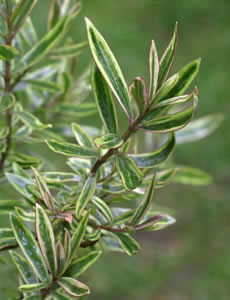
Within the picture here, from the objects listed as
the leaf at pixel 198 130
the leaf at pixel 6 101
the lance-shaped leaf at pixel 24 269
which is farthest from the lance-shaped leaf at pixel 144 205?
the leaf at pixel 198 130

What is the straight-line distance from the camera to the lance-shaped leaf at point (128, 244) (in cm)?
76

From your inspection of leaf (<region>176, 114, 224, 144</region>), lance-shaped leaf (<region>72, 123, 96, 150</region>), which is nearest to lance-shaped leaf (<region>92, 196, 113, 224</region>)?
lance-shaped leaf (<region>72, 123, 96, 150</region>)

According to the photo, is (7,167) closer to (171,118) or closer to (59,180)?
(59,180)

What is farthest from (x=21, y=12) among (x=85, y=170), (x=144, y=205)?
(x=144, y=205)

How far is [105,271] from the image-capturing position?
8.86ft

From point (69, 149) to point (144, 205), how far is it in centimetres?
16

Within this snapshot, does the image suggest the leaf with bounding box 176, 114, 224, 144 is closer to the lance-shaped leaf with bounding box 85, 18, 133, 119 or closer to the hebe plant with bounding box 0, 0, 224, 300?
the hebe plant with bounding box 0, 0, 224, 300

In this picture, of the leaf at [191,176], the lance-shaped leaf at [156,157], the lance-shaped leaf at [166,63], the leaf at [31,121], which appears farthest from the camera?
the leaf at [191,176]

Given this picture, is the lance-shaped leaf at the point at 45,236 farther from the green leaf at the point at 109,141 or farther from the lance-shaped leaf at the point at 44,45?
the lance-shaped leaf at the point at 44,45

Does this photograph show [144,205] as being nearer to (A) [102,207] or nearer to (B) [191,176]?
(A) [102,207]

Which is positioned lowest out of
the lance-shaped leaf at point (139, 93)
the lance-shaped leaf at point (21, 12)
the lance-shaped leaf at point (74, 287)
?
the lance-shaped leaf at point (74, 287)

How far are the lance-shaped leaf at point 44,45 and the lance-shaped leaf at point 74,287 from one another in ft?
1.50

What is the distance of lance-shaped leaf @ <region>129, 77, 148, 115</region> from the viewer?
2.20 feet

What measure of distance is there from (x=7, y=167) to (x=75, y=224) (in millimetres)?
318
